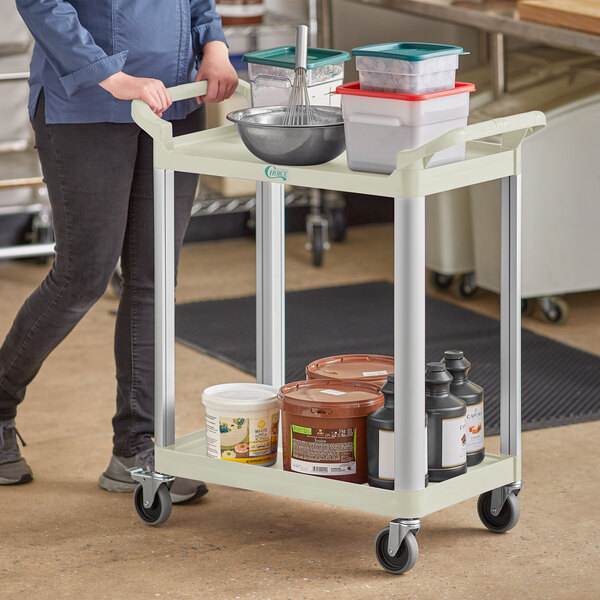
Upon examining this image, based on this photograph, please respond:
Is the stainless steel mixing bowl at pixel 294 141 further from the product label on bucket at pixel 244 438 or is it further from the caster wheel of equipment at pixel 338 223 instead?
the caster wheel of equipment at pixel 338 223

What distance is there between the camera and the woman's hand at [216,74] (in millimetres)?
2281

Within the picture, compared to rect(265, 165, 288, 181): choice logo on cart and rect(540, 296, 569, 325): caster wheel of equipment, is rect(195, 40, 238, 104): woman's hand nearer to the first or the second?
rect(265, 165, 288, 181): choice logo on cart

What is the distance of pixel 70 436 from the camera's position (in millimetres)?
2822

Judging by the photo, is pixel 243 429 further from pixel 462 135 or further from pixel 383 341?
pixel 383 341

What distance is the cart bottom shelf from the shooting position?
2029 mm

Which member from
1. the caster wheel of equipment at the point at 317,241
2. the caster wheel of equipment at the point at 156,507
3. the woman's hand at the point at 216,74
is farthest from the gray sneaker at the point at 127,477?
the caster wheel of equipment at the point at 317,241

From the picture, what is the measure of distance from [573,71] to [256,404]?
84.8 inches

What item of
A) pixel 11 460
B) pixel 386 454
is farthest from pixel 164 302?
pixel 11 460

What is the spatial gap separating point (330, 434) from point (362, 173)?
0.45m

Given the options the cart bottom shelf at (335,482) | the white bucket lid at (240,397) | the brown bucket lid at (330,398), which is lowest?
the cart bottom shelf at (335,482)

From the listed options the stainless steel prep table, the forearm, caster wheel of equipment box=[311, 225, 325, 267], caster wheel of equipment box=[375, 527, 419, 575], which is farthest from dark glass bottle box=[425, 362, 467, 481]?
caster wheel of equipment box=[311, 225, 325, 267]

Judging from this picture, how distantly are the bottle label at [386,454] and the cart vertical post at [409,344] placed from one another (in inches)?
1.0

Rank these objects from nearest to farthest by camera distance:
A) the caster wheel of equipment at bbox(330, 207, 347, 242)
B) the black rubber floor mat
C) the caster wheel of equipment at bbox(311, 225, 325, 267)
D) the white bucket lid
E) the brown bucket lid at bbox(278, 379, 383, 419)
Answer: the brown bucket lid at bbox(278, 379, 383, 419) → the white bucket lid → the black rubber floor mat → the caster wheel of equipment at bbox(311, 225, 325, 267) → the caster wheel of equipment at bbox(330, 207, 347, 242)

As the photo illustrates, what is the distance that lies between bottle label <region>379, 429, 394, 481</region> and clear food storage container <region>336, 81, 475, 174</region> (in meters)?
0.44
